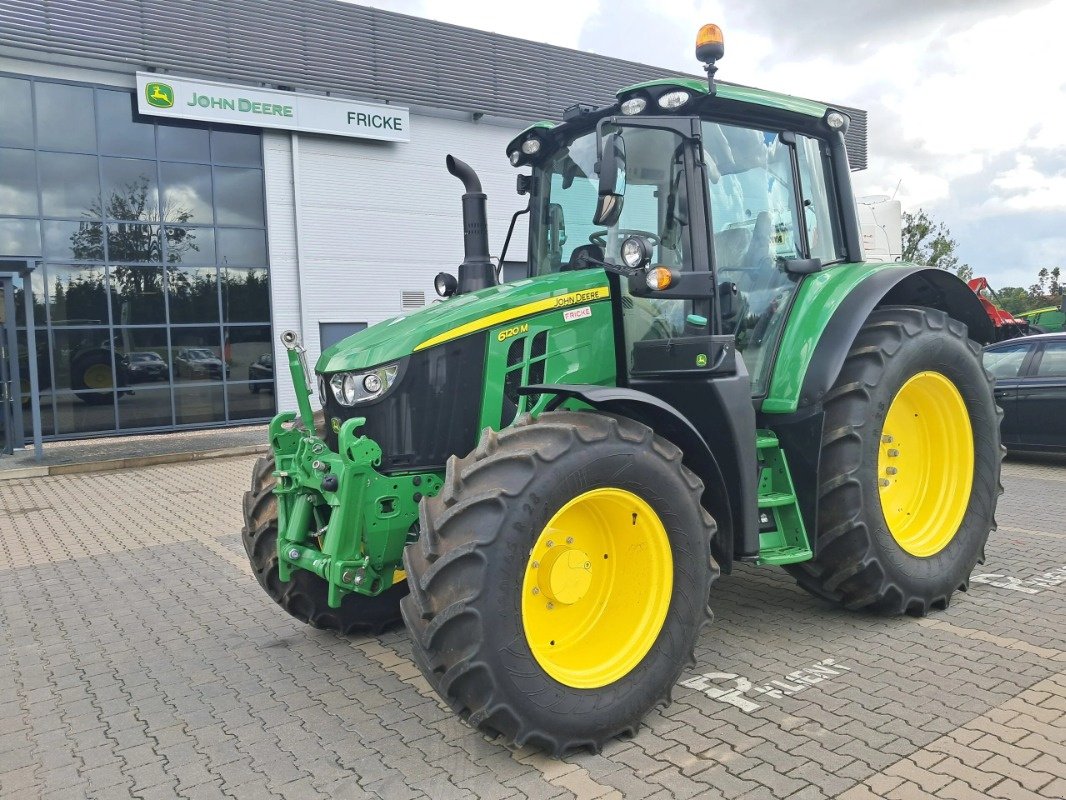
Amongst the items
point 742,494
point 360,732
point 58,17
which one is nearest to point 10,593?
point 360,732

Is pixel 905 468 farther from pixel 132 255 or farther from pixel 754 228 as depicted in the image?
pixel 132 255

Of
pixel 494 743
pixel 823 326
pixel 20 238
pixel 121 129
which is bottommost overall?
pixel 494 743

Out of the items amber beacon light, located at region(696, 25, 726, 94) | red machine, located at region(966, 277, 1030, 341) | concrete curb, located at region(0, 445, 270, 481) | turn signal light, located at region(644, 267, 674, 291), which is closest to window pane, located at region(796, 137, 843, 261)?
amber beacon light, located at region(696, 25, 726, 94)

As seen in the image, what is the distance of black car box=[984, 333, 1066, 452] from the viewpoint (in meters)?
9.95

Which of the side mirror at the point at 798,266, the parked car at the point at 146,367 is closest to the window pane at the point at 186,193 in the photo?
the parked car at the point at 146,367

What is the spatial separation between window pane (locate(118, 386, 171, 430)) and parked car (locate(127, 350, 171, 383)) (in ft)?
0.67

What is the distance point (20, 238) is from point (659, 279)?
51.5 feet

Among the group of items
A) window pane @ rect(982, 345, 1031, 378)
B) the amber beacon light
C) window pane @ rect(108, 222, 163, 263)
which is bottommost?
window pane @ rect(982, 345, 1031, 378)

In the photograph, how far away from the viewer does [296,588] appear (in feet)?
15.0

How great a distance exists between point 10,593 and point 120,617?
1.35 metres

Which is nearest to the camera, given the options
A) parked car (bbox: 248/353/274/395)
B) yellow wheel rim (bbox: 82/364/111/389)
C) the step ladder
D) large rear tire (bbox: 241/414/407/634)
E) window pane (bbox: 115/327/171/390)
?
the step ladder

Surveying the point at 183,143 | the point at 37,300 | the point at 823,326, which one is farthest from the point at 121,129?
the point at 823,326

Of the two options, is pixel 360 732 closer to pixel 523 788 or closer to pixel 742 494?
pixel 523 788

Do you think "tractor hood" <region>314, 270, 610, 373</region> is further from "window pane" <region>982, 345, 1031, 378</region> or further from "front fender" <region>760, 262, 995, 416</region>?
"window pane" <region>982, 345, 1031, 378</region>
